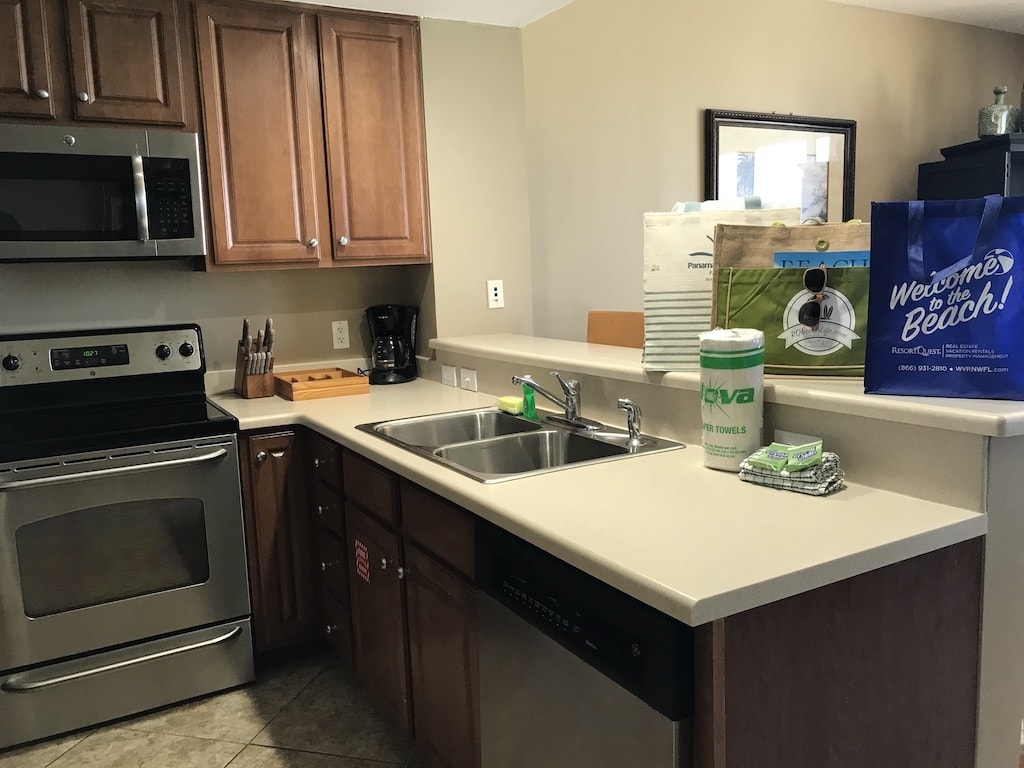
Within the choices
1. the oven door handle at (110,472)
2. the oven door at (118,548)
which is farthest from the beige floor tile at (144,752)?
the oven door handle at (110,472)

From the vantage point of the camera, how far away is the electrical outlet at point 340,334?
3160mm

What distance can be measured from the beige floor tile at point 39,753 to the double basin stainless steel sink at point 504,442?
1197 millimetres

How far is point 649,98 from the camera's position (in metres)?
3.82

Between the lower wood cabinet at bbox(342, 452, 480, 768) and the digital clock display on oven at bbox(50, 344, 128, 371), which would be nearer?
the lower wood cabinet at bbox(342, 452, 480, 768)

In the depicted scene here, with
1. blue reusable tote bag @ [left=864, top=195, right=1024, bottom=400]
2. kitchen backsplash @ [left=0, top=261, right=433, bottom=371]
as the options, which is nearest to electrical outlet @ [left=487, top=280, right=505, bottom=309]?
kitchen backsplash @ [left=0, top=261, right=433, bottom=371]

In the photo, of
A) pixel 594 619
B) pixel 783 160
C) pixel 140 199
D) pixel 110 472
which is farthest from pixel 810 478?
pixel 783 160

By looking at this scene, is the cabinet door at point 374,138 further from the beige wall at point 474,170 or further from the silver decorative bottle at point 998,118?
the silver decorative bottle at point 998,118

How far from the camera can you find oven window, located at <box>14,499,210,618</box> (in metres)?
2.20

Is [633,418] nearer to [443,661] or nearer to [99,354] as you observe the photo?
[443,661]

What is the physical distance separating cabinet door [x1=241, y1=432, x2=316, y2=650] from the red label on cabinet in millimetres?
394

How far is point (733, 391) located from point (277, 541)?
157cm

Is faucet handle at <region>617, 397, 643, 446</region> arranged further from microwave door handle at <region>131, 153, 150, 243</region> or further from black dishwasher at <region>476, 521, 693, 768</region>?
microwave door handle at <region>131, 153, 150, 243</region>

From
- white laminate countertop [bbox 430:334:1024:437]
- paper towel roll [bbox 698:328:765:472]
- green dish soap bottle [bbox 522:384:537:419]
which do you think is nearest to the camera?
white laminate countertop [bbox 430:334:1024:437]

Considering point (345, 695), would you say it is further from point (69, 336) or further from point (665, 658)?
point (665, 658)
